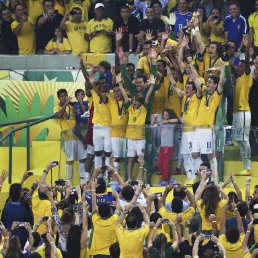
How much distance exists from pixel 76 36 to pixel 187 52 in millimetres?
4966

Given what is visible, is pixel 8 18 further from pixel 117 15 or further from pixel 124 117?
pixel 124 117

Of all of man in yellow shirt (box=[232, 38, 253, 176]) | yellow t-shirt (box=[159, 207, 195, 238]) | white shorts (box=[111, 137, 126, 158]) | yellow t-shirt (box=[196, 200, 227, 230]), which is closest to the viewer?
yellow t-shirt (box=[159, 207, 195, 238])

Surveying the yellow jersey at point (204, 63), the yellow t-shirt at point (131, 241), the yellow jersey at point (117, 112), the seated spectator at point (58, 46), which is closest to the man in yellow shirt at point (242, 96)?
the yellow jersey at point (204, 63)

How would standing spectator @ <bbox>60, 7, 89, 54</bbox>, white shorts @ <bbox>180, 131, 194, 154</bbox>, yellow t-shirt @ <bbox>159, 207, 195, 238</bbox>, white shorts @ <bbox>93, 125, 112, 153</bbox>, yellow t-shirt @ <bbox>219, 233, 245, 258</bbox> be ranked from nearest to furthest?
yellow t-shirt @ <bbox>219, 233, 245, 258</bbox>, yellow t-shirt @ <bbox>159, 207, 195, 238</bbox>, white shorts @ <bbox>180, 131, 194, 154</bbox>, white shorts @ <bbox>93, 125, 112, 153</bbox>, standing spectator @ <bbox>60, 7, 89, 54</bbox>

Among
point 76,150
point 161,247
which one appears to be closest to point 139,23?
point 76,150

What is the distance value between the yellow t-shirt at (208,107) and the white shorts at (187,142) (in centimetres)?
84

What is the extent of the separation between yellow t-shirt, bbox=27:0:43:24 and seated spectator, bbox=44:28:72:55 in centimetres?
88

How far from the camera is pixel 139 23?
85.1 feet

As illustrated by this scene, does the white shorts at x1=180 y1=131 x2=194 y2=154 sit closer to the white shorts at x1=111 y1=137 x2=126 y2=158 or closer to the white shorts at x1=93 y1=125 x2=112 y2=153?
the white shorts at x1=111 y1=137 x2=126 y2=158

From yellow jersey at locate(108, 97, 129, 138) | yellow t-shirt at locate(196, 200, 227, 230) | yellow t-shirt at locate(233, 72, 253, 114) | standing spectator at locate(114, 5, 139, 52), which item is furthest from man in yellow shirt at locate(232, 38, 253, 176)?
yellow t-shirt at locate(196, 200, 227, 230)

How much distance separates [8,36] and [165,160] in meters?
8.99

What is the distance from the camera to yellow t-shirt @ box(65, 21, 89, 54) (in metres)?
27.0

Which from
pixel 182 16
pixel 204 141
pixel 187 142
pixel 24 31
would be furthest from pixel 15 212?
pixel 24 31

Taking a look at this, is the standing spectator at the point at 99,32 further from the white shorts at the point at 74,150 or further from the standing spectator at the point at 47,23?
the white shorts at the point at 74,150
